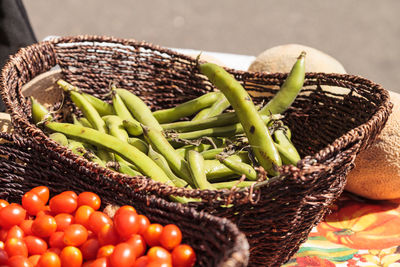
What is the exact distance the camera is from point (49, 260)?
39.8 inches

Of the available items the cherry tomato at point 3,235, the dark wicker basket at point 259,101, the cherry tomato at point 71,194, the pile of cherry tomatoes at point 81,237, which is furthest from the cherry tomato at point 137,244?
the cherry tomato at point 3,235

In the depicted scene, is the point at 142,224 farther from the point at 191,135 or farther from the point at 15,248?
the point at 191,135

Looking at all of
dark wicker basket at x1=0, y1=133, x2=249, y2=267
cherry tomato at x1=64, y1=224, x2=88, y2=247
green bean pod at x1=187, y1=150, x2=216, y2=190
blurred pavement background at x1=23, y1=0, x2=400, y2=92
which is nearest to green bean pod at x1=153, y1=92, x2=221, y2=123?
green bean pod at x1=187, y1=150, x2=216, y2=190

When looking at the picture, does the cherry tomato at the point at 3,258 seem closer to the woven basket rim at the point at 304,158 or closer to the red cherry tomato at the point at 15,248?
the red cherry tomato at the point at 15,248

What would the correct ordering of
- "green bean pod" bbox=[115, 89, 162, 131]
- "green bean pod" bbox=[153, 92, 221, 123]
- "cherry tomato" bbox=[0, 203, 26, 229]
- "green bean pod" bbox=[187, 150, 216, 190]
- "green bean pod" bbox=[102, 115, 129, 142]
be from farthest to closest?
"green bean pod" bbox=[153, 92, 221, 123], "green bean pod" bbox=[115, 89, 162, 131], "green bean pod" bbox=[102, 115, 129, 142], "green bean pod" bbox=[187, 150, 216, 190], "cherry tomato" bbox=[0, 203, 26, 229]

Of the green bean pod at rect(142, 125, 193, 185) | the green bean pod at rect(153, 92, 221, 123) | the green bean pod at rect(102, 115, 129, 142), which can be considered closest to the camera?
the green bean pod at rect(142, 125, 193, 185)

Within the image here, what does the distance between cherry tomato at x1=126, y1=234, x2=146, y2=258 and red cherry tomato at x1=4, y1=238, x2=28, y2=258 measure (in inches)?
9.8

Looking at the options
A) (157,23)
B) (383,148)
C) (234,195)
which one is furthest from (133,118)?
(157,23)

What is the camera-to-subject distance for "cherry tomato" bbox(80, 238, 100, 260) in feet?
3.52

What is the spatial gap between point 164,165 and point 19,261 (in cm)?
54

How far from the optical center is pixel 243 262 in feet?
2.81

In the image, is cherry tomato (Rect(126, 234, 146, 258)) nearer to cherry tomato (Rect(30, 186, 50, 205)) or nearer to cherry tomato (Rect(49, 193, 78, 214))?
cherry tomato (Rect(49, 193, 78, 214))

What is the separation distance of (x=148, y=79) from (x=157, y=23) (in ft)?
12.2

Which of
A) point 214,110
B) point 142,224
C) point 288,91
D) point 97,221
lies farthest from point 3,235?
point 288,91
